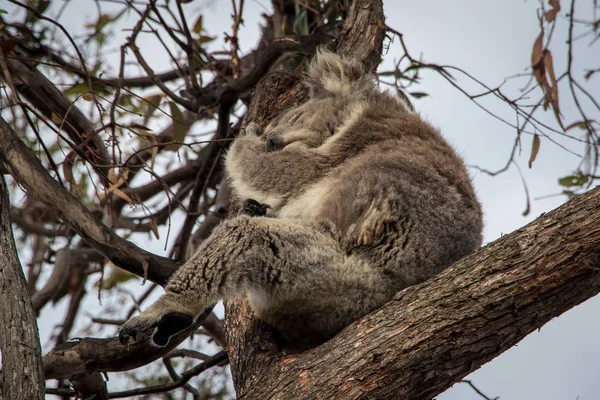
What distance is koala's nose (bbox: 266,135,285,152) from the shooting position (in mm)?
4020

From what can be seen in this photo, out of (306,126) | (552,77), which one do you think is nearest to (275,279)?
(306,126)

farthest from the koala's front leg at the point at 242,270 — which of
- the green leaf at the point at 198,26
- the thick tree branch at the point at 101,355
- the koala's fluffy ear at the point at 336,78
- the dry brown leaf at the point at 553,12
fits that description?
the green leaf at the point at 198,26

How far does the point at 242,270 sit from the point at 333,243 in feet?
1.44

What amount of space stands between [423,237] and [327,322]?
0.57m

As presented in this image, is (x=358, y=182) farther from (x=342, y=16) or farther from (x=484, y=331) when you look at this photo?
(x=342, y=16)

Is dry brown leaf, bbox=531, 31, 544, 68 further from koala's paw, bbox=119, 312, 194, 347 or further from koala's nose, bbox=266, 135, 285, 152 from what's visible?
koala's paw, bbox=119, 312, 194, 347

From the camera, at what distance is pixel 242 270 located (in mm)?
3023

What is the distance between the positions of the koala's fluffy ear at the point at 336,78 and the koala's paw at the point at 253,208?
3.11ft

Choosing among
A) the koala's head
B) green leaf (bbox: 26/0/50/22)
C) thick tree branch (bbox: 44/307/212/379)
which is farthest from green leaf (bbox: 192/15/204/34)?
thick tree branch (bbox: 44/307/212/379)

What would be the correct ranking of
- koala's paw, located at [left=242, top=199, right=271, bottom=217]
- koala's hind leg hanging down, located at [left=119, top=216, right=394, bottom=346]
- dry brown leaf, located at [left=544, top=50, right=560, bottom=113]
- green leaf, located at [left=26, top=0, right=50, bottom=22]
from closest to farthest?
koala's hind leg hanging down, located at [left=119, top=216, right=394, bottom=346]
koala's paw, located at [left=242, top=199, right=271, bottom=217]
dry brown leaf, located at [left=544, top=50, right=560, bottom=113]
green leaf, located at [left=26, top=0, right=50, bottom=22]

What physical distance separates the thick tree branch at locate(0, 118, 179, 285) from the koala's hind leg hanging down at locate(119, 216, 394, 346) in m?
0.37

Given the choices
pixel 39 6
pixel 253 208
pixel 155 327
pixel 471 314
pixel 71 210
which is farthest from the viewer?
pixel 39 6

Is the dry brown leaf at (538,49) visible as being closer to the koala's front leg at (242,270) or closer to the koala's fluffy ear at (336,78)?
the koala's fluffy ear at (336,78)

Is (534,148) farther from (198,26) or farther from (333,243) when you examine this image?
(198,26)
